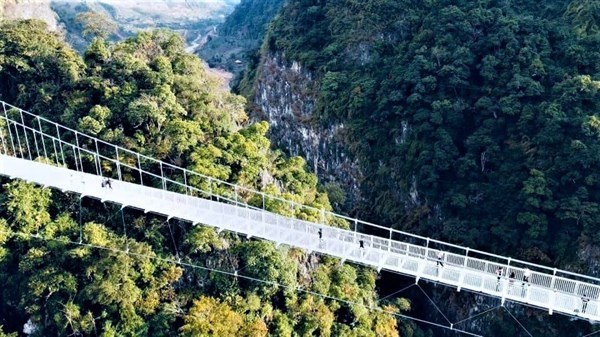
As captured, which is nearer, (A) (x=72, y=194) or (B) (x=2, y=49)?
(A) (x=72, y=194)

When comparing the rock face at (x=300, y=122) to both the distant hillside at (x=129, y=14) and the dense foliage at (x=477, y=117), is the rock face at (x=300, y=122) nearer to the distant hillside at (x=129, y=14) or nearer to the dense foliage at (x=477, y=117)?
the dense foliage at (x=477, y=117)

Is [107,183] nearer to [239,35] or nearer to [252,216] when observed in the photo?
[252,216]

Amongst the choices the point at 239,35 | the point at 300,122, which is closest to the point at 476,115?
the point at 300,122

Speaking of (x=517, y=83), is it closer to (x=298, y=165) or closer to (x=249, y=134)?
(x=298, y=165)

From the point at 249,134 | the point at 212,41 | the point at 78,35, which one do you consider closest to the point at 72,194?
the point at 249,134

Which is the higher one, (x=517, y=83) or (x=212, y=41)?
(x=517, y=83)

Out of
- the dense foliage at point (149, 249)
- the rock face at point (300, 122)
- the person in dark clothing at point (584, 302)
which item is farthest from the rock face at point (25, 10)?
the person in dark clothing at point (584, 302)
